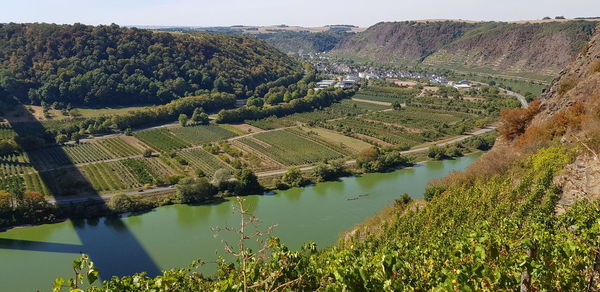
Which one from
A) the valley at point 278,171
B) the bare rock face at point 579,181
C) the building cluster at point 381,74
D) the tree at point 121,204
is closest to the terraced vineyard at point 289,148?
the valley at point 278,171

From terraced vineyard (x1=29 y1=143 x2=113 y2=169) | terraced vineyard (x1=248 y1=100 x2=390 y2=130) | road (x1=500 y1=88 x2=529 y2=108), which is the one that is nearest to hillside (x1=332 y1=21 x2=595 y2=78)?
road (x1=500 y1=88 x2=529 y2=108)

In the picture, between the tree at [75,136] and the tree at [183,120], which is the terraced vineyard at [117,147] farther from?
the tree at [183,120]

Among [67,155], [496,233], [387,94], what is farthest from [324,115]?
[496,233]

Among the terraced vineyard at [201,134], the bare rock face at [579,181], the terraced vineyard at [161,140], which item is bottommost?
the terraced vineyard at [161,140]

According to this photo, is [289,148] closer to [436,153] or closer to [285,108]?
[436,153]

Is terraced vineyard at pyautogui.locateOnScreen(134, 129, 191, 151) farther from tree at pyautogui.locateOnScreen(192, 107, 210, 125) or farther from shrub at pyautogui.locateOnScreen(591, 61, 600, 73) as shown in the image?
shrub at pyautogui.locateOnScreen(591, 61, 600, 73)

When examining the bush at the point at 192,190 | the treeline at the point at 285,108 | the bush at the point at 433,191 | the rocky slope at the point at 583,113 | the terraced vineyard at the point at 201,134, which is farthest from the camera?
the treeline at the point at 285,108
